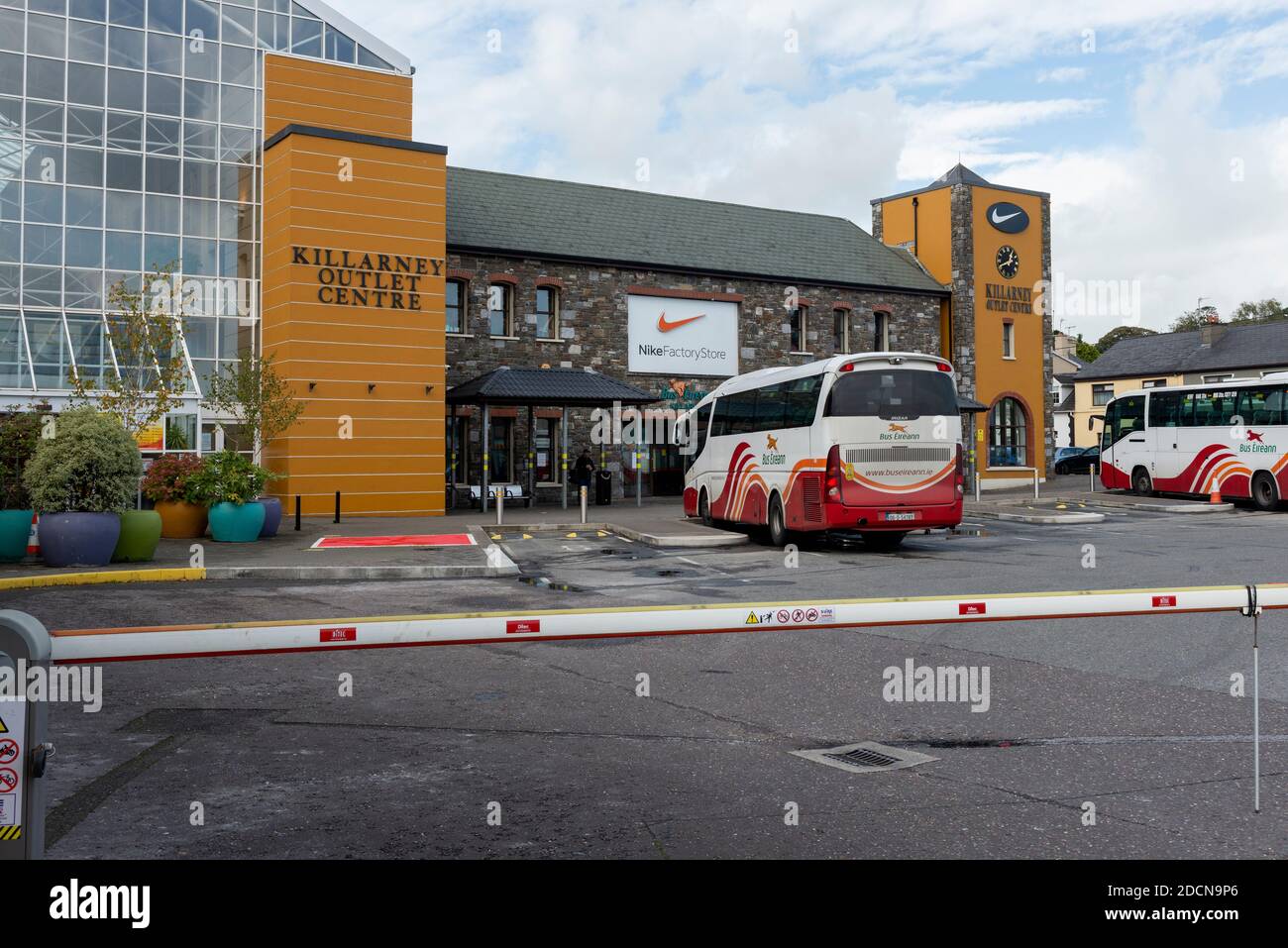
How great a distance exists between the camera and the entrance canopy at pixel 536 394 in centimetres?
2922

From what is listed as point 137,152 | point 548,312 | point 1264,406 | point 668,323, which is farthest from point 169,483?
point 1264,406

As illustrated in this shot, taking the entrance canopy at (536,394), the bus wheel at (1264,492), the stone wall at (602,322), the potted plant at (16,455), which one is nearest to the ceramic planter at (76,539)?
the potted plant at (16,455)

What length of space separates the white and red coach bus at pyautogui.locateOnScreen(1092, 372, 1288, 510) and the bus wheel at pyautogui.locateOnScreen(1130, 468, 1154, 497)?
3cm

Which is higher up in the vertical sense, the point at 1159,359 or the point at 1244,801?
the point at 1159,359

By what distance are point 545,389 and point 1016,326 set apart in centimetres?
2161

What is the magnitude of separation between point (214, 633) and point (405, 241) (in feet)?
82.5

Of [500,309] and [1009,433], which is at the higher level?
[500,309]

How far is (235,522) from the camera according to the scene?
19609mm

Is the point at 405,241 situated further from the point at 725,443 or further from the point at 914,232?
the point at 914,232

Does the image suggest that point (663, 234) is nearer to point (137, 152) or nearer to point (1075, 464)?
point (137, 152)

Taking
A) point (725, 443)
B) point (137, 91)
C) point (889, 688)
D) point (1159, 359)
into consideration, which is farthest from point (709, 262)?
point (1159, 359)

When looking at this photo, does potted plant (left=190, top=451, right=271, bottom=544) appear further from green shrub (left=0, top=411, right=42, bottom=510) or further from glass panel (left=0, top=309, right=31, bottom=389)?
glass panel (left=0, top=309, right=31, bottom=389)

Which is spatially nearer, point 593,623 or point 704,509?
point 593,623

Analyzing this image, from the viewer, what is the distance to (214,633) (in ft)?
13.2
